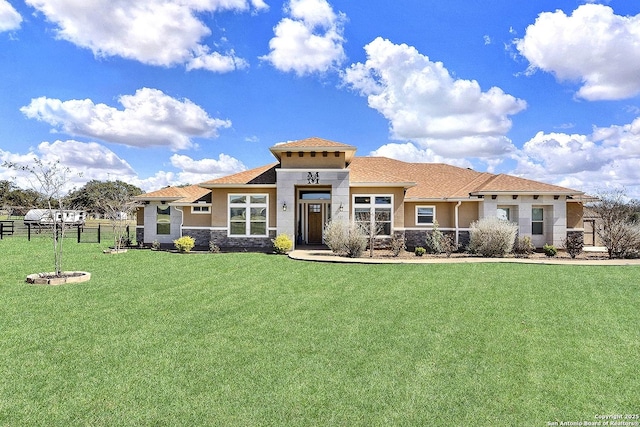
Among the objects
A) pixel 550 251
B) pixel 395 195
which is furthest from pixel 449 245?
pixel 550 251

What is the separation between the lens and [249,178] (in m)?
19.5

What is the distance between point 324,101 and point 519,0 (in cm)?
989

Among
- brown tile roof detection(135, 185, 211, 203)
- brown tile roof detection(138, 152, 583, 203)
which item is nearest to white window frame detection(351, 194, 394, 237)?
brown tile roof detection(138, 152, 583, 203)

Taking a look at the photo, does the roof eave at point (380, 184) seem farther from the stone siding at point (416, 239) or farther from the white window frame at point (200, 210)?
the white window frame at point (200, 210)

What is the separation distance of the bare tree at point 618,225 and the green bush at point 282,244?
13862 mm

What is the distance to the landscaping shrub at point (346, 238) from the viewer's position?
15.5 meters

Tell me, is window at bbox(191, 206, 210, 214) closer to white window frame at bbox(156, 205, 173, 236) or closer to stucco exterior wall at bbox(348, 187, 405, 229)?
white window frame at bbox(156, 205, 173, 236)

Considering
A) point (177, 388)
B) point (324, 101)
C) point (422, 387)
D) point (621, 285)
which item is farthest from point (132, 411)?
point (324, 101)

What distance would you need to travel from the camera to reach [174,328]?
619cm

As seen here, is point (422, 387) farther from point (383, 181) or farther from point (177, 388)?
point (383, 181)

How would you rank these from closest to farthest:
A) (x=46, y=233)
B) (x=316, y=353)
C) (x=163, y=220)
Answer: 1. (x=316, y=353)
2. (x=163, y=220)
3. (x=46, y=233)

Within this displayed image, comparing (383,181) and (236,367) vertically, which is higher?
(383,181)

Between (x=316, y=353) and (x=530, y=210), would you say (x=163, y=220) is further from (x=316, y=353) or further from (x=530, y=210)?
(x=530, y=210)

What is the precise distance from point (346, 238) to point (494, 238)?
6.46 m
